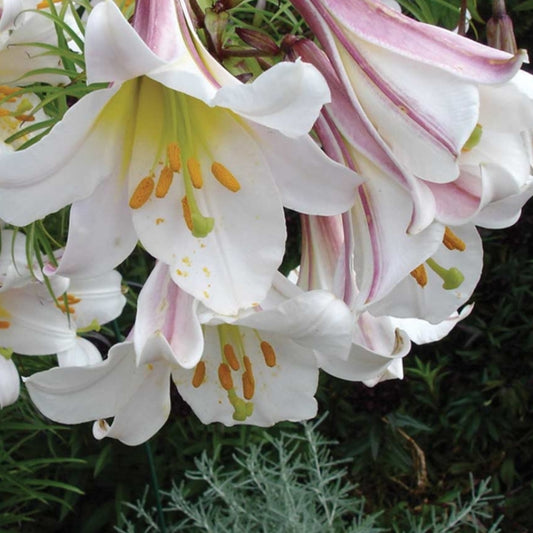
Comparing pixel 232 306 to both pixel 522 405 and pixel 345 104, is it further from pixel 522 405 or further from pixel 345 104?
pixel 522 405

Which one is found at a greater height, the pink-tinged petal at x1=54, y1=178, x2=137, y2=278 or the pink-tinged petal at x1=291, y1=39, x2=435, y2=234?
the pink-tinged petal at x1=291, y1=39, x2=435, y2=234

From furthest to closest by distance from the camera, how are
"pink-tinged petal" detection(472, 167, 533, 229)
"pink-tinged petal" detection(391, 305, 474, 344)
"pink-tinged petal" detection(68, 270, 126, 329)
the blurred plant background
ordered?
the blurred plant background, "pink-tinged petal" detection(68, 270, 126, 329), "pink-tinged petal" detection(391, 305, 474, 344), "pink-tinged petal" detection(472, 167, 533, 229)

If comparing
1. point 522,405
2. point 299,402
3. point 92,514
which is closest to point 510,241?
point 522,405

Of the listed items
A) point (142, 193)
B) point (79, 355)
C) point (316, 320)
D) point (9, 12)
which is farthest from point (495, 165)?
point (79, 355)

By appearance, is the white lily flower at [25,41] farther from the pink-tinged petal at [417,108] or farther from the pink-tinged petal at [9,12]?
the pink-tinged petal at [417,108]

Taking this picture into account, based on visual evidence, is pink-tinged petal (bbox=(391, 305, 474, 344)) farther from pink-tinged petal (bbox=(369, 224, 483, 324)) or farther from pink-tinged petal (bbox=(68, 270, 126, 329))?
pink-tinged petal (bbox=(68, 270, 126, 329))

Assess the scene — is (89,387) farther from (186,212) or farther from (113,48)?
(113,48)

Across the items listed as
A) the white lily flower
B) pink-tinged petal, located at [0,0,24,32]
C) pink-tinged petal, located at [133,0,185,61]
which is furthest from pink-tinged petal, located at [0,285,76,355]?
pink-tinged petal, located at [133,0,185,61]

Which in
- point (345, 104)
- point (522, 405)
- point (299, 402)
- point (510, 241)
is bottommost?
point (522, 405)
